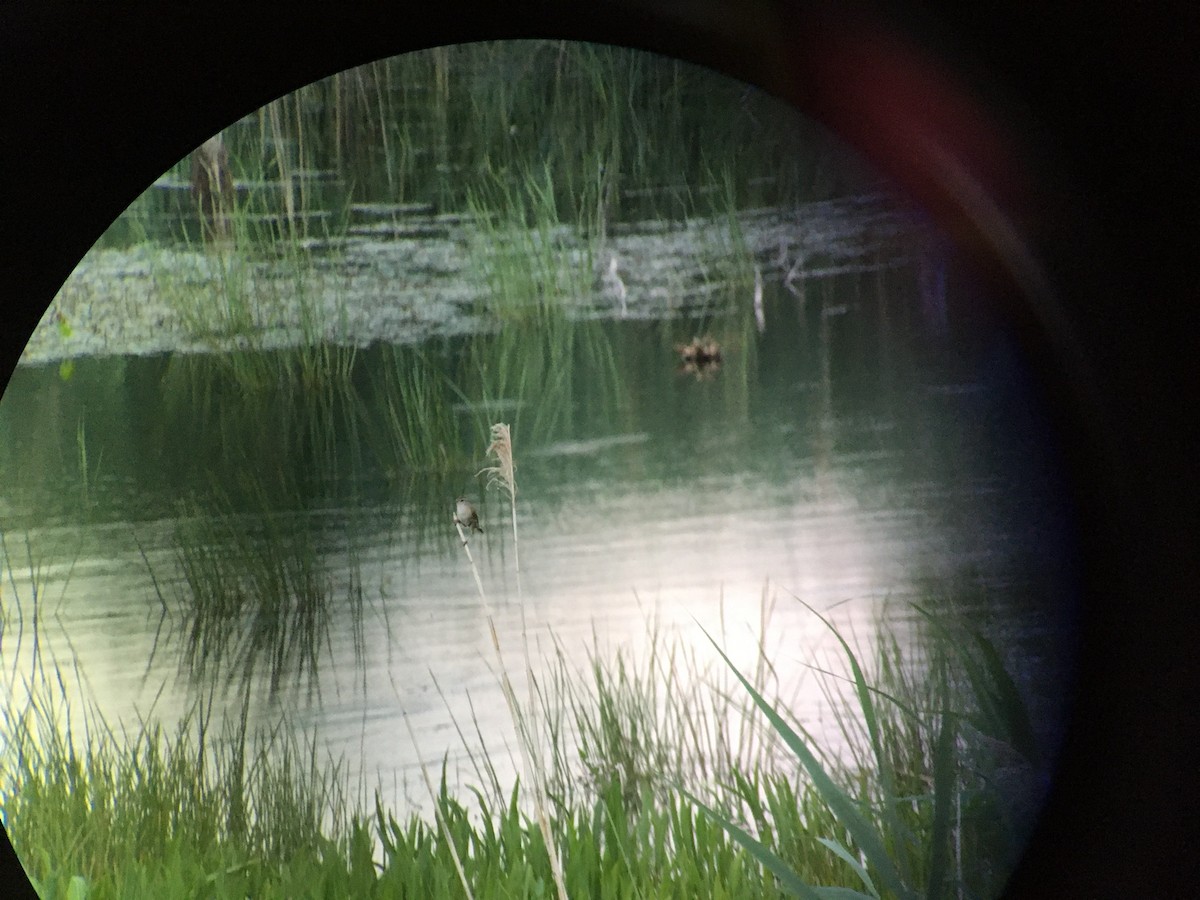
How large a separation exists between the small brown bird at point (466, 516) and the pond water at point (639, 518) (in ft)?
0.03

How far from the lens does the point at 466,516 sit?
106 centimetres

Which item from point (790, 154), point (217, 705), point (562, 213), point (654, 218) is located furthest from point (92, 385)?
point (790, 154)

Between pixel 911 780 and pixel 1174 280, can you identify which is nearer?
pixel 1174 280

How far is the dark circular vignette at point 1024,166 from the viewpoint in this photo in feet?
3.08

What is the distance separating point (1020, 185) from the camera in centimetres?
102

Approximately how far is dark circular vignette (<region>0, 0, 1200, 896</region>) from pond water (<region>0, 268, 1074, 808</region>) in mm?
73

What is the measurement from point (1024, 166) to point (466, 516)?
78 cm

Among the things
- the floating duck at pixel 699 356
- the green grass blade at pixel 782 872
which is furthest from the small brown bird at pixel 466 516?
the green grass blade at pixel 782 872

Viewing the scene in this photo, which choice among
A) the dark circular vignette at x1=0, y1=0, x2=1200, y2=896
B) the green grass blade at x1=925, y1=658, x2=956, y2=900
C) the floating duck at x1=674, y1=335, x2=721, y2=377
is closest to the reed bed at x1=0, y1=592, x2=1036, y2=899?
the green grass blade at x1=925, y1=658, x2=956, y2=900

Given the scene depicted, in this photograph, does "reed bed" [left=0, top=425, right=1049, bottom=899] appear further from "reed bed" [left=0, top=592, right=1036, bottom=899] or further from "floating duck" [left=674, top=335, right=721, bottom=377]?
"floating duck" [left=674, top=335, right=721, bottom=377]

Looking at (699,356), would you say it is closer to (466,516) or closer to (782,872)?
(466,516)

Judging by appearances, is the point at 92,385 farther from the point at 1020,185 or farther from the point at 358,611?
the point at 1020,185

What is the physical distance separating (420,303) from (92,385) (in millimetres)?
449

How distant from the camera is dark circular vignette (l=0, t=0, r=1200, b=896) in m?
0.94
